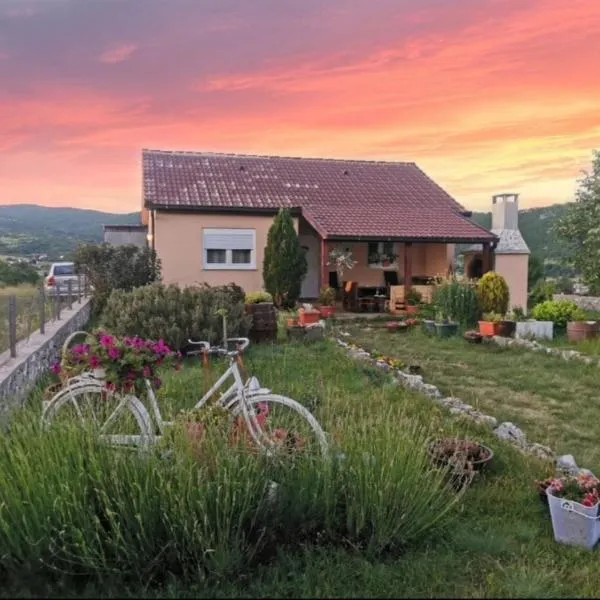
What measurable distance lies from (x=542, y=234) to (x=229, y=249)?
24.6 metres

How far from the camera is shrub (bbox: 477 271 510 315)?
13422 mm

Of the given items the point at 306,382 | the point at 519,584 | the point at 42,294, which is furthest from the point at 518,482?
the point at 42,294

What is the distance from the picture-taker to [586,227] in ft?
77.2

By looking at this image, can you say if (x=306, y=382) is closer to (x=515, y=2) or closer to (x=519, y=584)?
(x=519, y=584)

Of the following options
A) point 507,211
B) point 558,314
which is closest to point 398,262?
point 507,211

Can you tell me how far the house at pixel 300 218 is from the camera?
17.5 metres

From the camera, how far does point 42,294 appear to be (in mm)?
Result: 8609

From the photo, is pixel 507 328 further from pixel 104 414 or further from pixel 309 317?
pixel 104 414

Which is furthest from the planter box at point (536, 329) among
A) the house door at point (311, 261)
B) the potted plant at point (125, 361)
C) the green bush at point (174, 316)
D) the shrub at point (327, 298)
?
the potted plant at point (125, 361)

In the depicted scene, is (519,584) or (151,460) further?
(151,460)

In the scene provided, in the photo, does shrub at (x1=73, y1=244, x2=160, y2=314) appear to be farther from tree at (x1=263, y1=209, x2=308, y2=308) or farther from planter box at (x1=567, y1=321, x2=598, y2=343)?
planter box at (x1=567, y1=321, x2=598, y2=343)

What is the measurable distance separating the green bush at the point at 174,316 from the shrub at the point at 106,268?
17.9 ft

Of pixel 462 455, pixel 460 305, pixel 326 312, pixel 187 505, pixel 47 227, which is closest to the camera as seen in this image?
pixel 187 505

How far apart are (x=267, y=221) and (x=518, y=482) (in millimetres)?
14646
